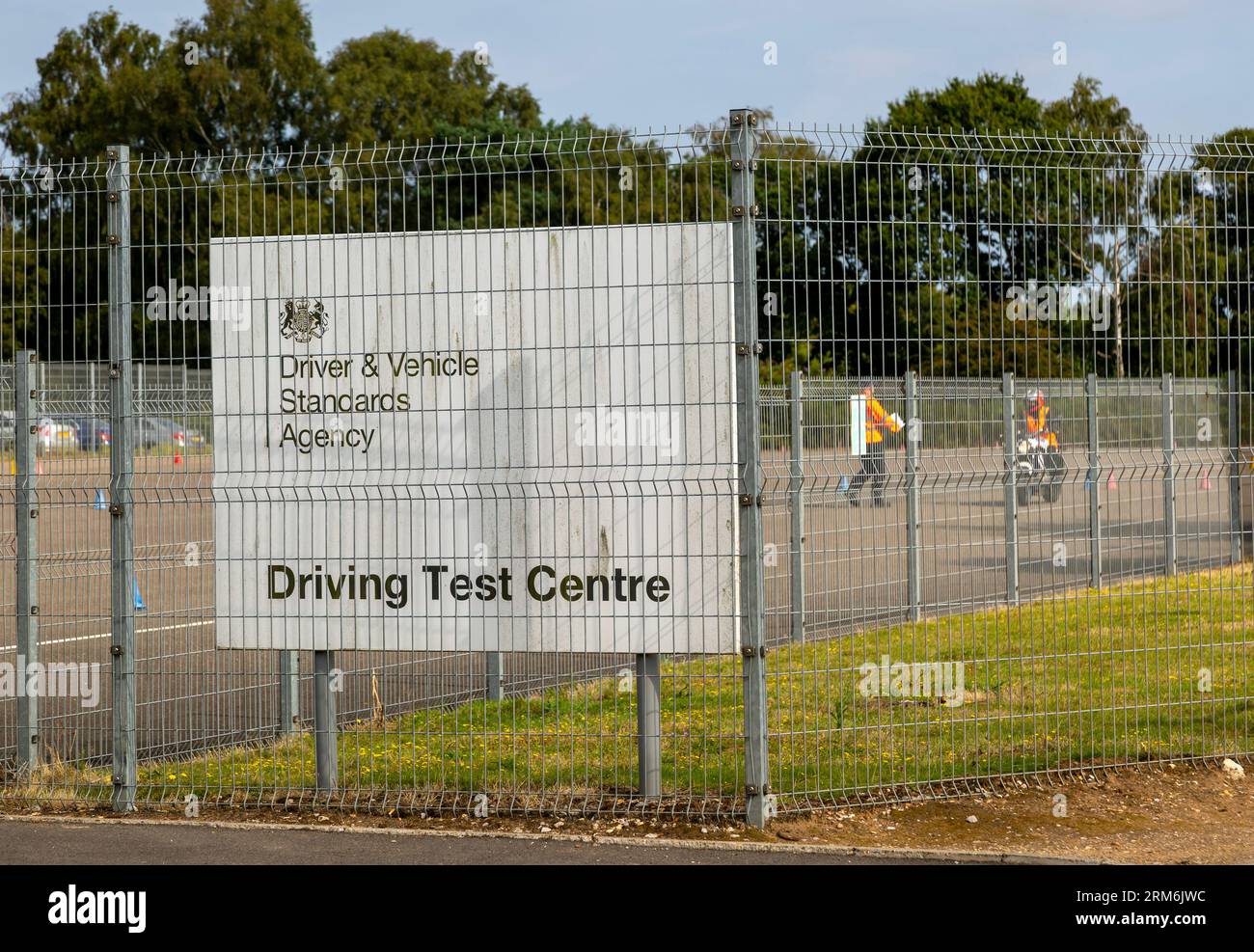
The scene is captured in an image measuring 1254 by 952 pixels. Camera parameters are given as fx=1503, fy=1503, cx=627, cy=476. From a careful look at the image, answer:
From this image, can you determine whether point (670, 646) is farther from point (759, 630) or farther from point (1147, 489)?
point (1147, 489)

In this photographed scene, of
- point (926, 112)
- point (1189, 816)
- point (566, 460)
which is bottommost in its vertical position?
point (1189, 816)

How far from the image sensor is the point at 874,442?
971 cm

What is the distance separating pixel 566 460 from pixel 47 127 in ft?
200

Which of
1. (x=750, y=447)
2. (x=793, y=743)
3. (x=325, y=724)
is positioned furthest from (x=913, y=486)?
(x=325, y=724)

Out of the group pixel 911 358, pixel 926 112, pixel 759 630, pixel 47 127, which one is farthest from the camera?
pixel 47 127

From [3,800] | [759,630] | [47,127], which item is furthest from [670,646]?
[47,127]

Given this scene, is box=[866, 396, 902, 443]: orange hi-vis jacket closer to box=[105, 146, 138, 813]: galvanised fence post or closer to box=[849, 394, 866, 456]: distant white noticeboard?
box=[849, 394, 866, 456]: distant white noticeboard

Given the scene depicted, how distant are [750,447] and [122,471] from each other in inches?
127

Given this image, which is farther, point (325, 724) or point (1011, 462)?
point (1011, 462)

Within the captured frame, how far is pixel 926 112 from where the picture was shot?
161 ft

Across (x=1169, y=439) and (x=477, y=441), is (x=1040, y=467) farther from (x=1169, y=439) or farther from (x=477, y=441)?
(x=477, y=441)

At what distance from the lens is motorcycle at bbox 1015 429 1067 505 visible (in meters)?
8.45

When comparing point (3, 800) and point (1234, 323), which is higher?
point (1234, 323)

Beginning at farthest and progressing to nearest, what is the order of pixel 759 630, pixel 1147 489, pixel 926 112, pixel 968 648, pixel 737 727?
1. pixel 926 112
2. pixel 1147 489
3. pixel 968 648
4. pixel 737 727
5. pixel 759 630
